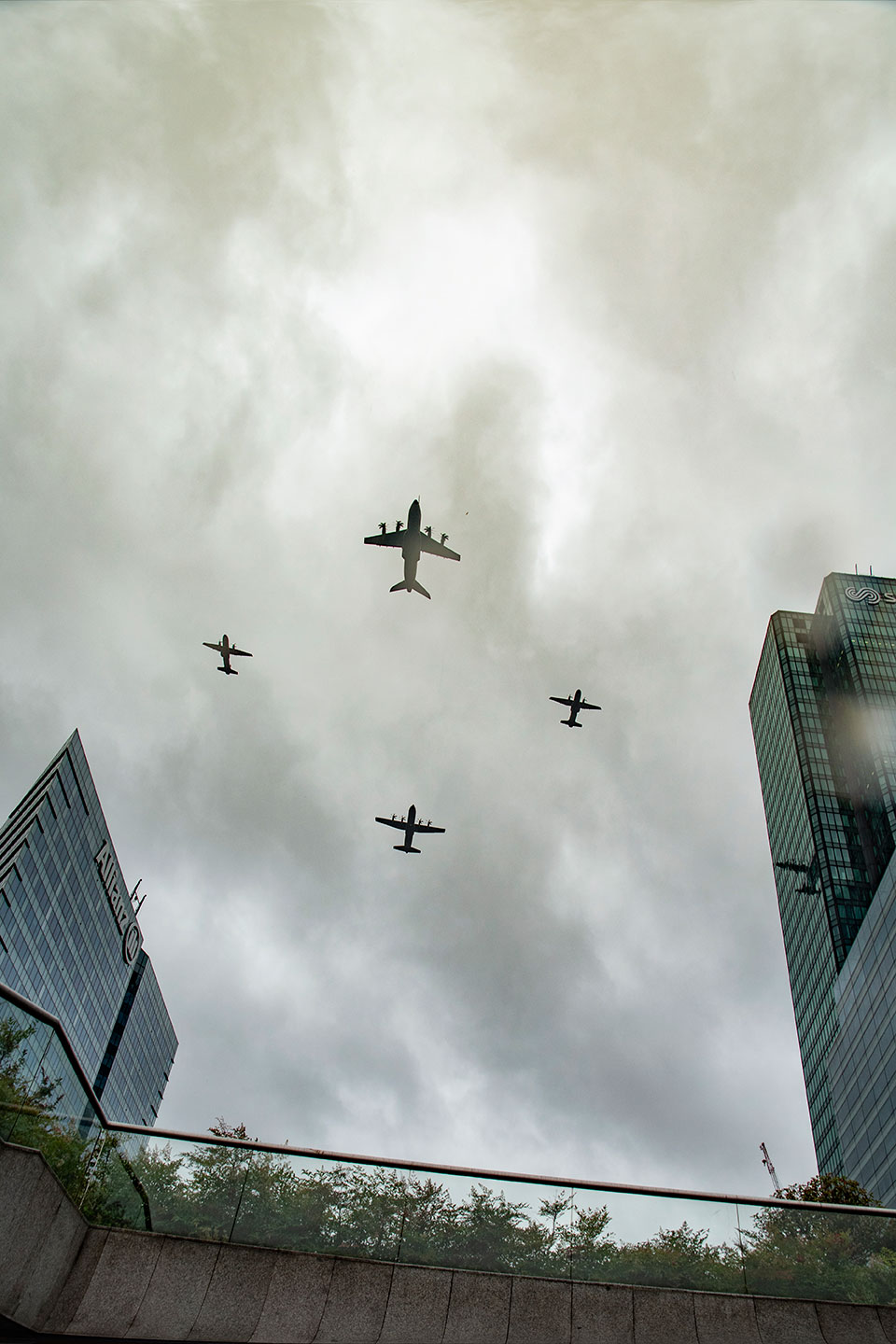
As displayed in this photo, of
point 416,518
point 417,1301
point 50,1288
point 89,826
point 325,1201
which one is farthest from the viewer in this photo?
point 89,826

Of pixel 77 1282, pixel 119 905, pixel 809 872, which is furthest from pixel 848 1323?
pixel 809 872

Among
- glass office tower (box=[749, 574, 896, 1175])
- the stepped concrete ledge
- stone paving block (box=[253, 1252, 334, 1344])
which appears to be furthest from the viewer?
glass office tower (box=[749, 574, 896, 1175])

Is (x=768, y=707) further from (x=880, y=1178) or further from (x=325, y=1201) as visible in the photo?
(x=325, y=1201)

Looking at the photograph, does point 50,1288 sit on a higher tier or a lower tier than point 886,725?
lower

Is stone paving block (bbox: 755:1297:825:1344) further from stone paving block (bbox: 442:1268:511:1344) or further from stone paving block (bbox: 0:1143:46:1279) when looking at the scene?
stone paving block (bbox: 0:1143:46:1279)

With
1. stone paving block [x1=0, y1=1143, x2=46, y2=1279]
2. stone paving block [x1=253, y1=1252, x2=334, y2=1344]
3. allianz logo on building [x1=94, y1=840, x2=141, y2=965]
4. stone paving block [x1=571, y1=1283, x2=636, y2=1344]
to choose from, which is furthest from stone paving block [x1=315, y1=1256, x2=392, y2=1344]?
allianz logo on building [x1=94, y1=840, x2=141, y2=965]

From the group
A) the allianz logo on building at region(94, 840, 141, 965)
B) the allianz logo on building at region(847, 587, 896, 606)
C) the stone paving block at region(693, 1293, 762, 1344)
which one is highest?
the allianz logo on building at region(847, 587, 896, 606)

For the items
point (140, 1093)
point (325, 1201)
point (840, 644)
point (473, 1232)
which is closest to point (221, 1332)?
point (325, 1201)
